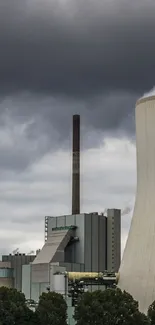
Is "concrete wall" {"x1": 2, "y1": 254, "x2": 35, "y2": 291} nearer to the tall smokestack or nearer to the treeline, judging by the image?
the tall smokestack

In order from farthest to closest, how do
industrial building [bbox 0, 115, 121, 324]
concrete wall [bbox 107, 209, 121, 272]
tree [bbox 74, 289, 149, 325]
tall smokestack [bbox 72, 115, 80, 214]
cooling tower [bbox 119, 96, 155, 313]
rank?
1. tall smokestack [bbox 72, 115, 80, 214]
2. concrete wall [bbox 107, 209, 121, 272]
3. industrial building [bbox 0, 115, 121, 324]
4. cooling tower [bbox 119, 96, 155, 313]
5. tree [bbox 74, 289, 149, 325]

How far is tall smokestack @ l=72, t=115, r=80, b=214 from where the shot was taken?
178 feet

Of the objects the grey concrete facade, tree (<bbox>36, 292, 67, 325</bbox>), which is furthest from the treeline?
the grey concrete facade

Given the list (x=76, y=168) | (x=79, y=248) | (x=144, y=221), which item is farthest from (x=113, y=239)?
(x=144, y=221)

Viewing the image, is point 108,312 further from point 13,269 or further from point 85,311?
point 13,269

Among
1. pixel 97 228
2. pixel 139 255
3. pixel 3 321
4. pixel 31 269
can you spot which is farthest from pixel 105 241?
pixel 3 321

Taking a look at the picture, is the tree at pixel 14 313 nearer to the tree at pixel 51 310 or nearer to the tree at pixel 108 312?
the tree at pixel 51 310

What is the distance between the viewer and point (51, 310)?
127 feet

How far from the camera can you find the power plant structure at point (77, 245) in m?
51.1

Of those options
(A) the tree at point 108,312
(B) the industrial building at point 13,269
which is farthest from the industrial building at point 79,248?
(A) the tree at point 108,312

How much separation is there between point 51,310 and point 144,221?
6314 mm

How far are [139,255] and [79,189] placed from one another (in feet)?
44.2

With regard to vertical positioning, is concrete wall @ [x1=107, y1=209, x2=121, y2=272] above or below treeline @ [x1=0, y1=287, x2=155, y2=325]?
above

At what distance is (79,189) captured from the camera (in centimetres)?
5428
